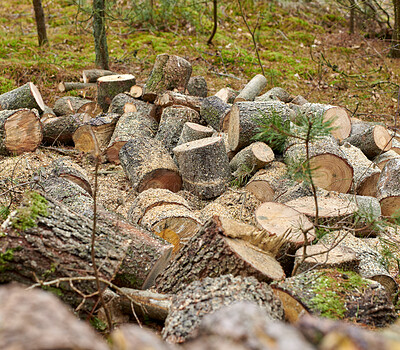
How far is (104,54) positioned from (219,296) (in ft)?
22.7

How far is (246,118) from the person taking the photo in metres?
4.61

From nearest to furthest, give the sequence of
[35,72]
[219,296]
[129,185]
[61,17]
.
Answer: [219,296] < [129,185] < [35,72] < [61,17]

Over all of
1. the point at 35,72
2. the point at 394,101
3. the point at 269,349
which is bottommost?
the point at 394,101

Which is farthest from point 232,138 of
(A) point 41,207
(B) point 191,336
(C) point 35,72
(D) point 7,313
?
(C) point 35,72

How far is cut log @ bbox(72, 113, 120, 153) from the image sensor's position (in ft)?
18.1

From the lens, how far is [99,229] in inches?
103

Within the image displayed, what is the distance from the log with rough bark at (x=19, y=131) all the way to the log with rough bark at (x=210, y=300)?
145 inches

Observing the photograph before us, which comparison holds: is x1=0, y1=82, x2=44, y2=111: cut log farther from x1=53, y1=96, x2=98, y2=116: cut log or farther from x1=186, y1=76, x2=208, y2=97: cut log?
x1=186, y1=76, x2=208, y2=97: cut log

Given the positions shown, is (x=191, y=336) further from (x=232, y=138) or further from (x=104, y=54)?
(x=104, y=54)

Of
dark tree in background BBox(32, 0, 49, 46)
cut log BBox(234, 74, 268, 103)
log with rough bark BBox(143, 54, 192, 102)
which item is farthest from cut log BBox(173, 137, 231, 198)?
dark tree in background BBox(32, 0, 49, 46)

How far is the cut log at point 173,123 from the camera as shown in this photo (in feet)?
16.9

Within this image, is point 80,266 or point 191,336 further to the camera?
point 80,266

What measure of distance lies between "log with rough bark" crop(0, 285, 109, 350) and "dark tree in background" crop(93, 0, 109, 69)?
6762mm

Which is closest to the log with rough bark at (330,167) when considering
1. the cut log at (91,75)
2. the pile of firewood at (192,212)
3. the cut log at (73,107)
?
the pile of firewood at (192,212)
